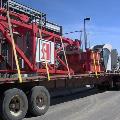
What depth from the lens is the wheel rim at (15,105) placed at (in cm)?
1091

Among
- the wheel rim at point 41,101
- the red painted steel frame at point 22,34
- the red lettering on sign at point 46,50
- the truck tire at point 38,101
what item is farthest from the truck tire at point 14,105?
the red lettering on sign at point 46,50

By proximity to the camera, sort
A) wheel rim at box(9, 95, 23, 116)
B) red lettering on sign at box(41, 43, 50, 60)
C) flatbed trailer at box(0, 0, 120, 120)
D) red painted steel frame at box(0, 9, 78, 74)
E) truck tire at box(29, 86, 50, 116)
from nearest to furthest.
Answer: wheel rim at box(9, 95, 23, 116) < flatbed trailer at box(0, 0, 120, 120) < truck tire at box(29, 86, 50, 116) < red painted steel frame at box(0, 9, 78, 74) < red lettering on sign at box(41, 43, 50, 60)

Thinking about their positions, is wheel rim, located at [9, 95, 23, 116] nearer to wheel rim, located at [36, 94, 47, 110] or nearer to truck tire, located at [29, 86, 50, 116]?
truck tire, located at [29, 86, 50, 116]

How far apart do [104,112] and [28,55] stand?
10.7 feet

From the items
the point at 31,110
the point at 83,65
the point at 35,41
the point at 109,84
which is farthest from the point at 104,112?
the point at 109,84

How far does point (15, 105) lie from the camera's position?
1108 centimetres

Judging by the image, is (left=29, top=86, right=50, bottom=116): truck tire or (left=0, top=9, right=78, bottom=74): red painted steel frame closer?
(left=29, top=86, right=50, bottom=116): truck tire

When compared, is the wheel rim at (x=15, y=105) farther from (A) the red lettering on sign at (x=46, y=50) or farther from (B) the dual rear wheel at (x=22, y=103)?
(A) the red lettering on sign at (x=46, y=50)

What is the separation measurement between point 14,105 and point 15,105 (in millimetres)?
40

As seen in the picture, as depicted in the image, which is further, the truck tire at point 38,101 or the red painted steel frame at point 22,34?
the red painted steel frame at point 22,34

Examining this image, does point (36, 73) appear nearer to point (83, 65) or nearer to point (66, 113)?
point (66, 113)

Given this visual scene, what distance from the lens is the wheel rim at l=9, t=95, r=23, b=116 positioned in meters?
10.9

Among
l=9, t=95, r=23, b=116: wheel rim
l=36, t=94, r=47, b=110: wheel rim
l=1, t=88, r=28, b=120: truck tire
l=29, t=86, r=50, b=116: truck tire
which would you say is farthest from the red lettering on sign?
l=9, t=95, r=23, b=116: wheel rim

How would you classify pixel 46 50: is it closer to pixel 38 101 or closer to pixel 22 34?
pixel 22 34
